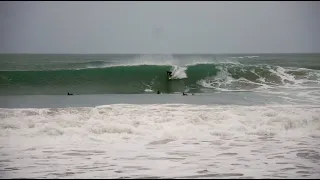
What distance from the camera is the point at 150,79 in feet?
49.8

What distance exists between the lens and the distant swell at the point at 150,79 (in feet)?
45.3

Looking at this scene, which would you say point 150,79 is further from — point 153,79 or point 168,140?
point 168,140

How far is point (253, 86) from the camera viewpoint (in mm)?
13828

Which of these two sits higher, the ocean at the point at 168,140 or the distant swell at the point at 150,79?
the distant swell at the point at 150,79

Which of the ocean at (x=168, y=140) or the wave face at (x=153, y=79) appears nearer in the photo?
the ocean at (x=168, y=140)

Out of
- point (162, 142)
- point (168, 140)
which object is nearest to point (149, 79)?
point (168, 140)

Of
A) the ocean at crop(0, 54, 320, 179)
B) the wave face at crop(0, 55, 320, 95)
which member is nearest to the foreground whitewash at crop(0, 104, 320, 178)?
the ocean at crop(0, 54, 320, 179)

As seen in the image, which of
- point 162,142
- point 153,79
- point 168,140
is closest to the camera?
point 162,142

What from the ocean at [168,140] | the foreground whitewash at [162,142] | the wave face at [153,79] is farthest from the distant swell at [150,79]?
the foreground whitewash at [162,142]

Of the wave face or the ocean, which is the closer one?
the ocean

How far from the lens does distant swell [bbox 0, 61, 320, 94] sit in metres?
13.8

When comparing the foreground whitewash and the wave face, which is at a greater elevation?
the wave face

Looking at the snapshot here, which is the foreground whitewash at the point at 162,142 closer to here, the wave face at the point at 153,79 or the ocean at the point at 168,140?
the ocean at the point at 168,140

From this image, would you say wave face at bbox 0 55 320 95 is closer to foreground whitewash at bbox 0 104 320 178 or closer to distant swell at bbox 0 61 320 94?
distant swell at bbox 0 61 320 94
